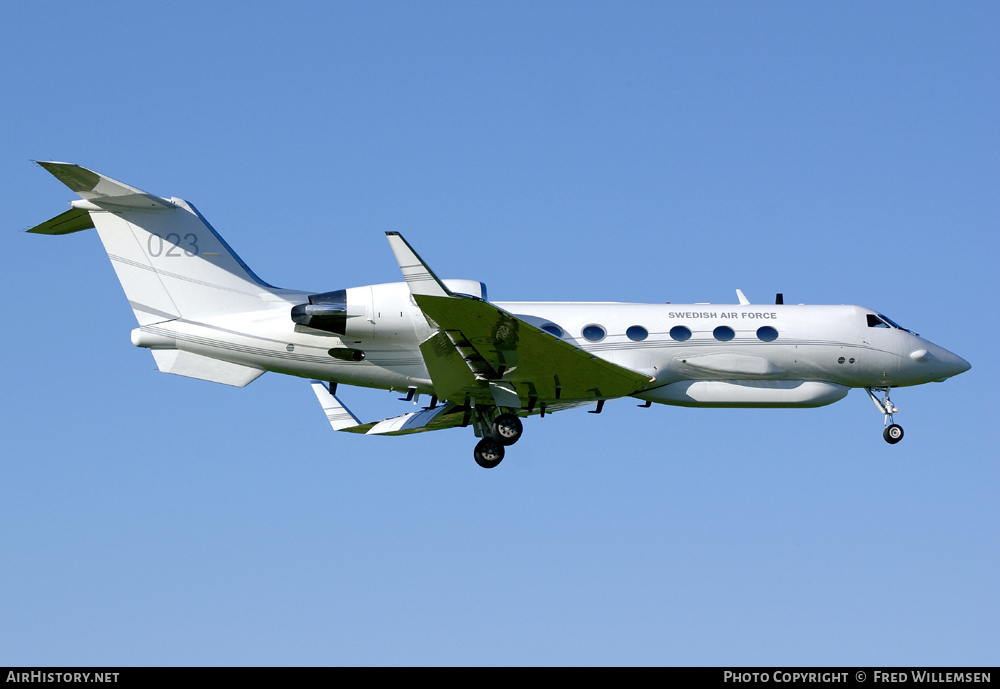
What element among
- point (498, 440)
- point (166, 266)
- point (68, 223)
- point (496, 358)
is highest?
point (68, 223)

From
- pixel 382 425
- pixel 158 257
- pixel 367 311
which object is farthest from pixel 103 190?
pixel 382 425

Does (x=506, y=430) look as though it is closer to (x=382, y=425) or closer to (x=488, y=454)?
(x=488, y=454)

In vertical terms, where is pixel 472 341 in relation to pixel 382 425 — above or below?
above

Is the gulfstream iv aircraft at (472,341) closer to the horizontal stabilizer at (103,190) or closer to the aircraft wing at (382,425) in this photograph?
the horizontal stabilizer at (103,190)

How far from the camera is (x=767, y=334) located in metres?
20.9

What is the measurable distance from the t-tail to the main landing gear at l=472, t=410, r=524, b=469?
4127 millimetres

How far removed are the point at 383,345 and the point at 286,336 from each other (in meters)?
1.71

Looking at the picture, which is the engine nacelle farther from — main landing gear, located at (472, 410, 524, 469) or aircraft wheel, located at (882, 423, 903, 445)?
aircraft wheel, located at (882, 423, 903, 445)

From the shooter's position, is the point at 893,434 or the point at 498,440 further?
the point at 893,434

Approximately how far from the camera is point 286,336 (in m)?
19.6

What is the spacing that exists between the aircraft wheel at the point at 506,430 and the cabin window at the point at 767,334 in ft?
15.7

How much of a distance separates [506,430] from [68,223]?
8.41 m

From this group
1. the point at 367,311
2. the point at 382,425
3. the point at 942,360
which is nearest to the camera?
the point at 367,311

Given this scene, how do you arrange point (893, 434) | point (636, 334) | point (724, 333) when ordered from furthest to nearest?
point (893, 434), point (724, 333), point (636, 334)
